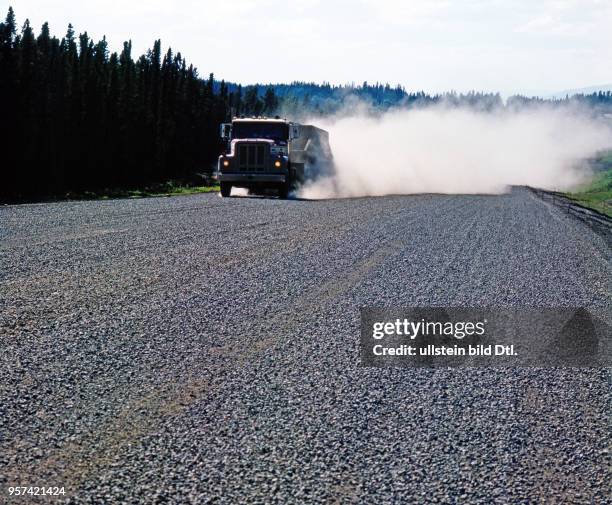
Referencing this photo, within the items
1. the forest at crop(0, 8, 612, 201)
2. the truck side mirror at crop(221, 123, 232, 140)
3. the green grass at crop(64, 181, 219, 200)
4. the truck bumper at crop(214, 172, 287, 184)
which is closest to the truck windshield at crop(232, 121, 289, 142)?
the truck side mirror at crop(221, 123, 232, 140)

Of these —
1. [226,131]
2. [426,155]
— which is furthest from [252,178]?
[426,155]

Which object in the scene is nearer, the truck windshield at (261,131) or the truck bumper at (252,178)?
the truck bumper at (252,178)

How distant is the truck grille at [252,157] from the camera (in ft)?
100

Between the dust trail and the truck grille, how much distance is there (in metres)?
4.04

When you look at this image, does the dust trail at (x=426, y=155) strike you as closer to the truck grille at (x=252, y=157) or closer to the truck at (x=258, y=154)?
the truck at (x=258, y=154)

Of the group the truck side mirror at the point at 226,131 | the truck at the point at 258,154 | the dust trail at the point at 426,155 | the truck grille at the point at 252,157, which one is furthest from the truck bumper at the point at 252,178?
the dust trail at the point at 426,155

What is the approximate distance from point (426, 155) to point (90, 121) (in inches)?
1295

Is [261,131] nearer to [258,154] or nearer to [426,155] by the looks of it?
[258,154]

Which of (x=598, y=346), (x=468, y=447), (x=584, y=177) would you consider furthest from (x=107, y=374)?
(x=584, y=177)

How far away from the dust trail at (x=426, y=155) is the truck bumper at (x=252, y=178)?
150 inches

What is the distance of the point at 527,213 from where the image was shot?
29.2 m

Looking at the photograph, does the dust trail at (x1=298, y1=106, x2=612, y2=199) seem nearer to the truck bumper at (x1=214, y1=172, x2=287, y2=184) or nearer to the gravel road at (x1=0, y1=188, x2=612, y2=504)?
the truck bumper at (x1=214, y1=172, x2=287, y2=184)

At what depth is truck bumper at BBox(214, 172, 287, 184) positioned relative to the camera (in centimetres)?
3045

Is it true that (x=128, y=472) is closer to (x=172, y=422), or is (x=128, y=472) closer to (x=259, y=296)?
(x=172, y=422)
